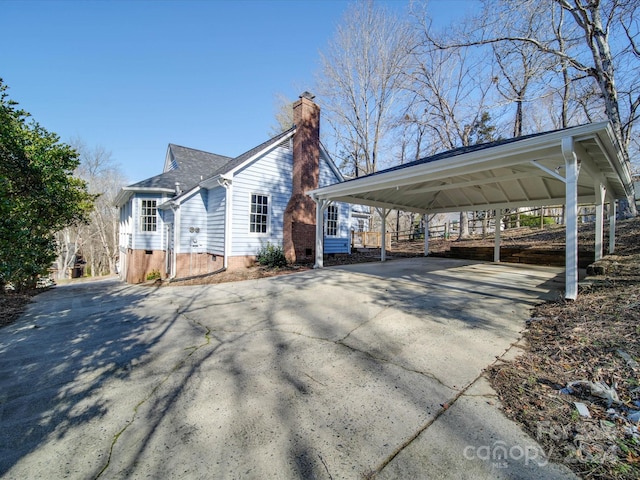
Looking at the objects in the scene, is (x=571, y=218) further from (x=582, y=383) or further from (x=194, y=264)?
(x=194, y=264)

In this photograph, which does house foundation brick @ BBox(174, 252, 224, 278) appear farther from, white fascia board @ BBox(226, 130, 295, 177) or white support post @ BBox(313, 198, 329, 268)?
white support post @ BBox(313, 198, 329, 268)

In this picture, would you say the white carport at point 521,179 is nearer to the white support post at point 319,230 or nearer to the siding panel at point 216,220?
the white support post at point 319,230

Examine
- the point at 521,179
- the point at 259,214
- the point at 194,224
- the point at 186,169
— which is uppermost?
the point at 186,169

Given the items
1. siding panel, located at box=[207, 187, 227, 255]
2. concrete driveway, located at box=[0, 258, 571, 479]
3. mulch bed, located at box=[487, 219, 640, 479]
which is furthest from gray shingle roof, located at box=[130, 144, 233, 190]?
mulch bed, located at box=[487, 219, 640, 479]

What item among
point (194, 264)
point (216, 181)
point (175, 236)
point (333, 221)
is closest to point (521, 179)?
point (333, 221)

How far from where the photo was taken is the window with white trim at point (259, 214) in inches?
425

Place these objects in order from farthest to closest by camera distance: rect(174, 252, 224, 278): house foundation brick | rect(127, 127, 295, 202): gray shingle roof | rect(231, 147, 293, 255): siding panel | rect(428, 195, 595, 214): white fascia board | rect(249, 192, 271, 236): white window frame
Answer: rect(127, 127, 295, 202): gray shingle roof < rect(174, 252, 224, 278): house foundation brick < rect(249, 192, 271, 236): white window frame < rect(231, 147, 293, 255): siding panel < rect(428, 195, 595, 214): white fascia board

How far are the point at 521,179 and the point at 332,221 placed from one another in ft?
24.2

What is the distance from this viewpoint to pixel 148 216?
1264cm

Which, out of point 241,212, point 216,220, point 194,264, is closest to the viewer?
point 241,212

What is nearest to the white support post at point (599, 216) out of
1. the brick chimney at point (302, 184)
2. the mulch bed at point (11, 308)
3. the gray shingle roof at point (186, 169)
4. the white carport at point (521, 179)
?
the white carport at point (521, 179)

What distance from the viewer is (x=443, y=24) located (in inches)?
527

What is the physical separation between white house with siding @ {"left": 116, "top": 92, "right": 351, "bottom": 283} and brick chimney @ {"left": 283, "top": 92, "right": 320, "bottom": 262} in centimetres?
4

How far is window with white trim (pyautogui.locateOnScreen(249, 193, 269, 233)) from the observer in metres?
10.8
